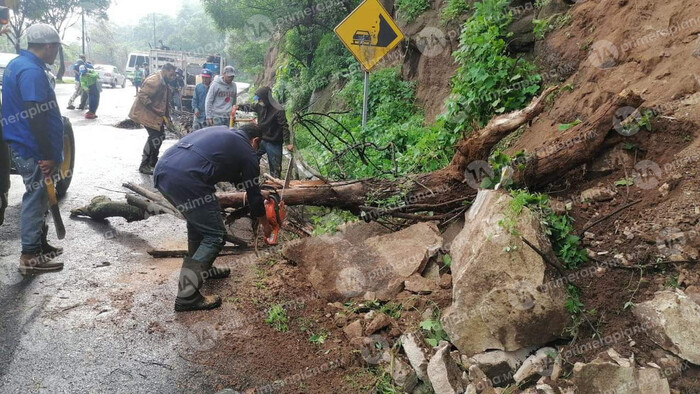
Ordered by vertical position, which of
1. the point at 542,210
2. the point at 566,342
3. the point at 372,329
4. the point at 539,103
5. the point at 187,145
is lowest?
the point at 372,329

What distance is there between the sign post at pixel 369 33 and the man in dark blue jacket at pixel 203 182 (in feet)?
11.0

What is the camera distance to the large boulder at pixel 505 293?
3135mm

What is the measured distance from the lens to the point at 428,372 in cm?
313

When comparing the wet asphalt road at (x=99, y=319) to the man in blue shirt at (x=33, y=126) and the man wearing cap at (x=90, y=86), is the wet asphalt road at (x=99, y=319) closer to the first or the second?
the man in blue shirt at (x=33, y=126)

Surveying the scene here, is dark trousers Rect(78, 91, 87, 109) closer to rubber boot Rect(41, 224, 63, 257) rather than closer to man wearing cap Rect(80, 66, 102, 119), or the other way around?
man wearing cap Rect(80, 66, 102, 119)

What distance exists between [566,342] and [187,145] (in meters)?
3.35

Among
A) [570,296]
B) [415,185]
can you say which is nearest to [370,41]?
[415,185]

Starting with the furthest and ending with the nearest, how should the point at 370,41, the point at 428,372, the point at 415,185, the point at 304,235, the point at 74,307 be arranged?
1. the point at 370,41
2. the point at 304,235
3. the point at 415,185
4. the point at 74,307
5. the point at 428,372

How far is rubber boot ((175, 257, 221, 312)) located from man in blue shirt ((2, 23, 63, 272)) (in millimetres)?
1534

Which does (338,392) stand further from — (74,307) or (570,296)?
(74,307)

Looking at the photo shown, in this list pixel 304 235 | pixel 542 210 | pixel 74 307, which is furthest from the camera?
pixel 304 235

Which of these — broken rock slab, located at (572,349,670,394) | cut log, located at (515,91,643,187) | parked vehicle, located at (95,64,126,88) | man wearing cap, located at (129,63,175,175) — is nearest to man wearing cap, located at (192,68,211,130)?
man wearing cap, located at (129,63,175,175)

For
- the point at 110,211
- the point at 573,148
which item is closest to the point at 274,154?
the point at 110,211

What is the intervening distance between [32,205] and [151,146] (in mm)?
4253
